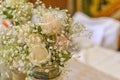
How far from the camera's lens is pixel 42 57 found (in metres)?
0.73

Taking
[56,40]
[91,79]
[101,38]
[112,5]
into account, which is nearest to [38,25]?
[56,40]

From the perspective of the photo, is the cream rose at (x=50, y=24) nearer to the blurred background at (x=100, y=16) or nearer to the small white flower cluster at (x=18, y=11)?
the small white flower cluster at (x=18, y=11)

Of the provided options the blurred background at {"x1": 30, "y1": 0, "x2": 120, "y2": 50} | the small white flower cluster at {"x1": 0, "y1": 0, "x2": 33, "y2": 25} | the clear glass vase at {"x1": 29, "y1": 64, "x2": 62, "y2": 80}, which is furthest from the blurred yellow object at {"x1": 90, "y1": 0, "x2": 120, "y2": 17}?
the clear glass vase at {"x1": 29, "y1": 64, "x2": 62, "y2": 80}

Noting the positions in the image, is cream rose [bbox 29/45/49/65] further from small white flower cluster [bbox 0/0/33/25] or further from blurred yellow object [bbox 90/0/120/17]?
blurred yellow object [bbox 90/0/120/17]

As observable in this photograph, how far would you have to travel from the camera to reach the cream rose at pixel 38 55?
0.72 meters

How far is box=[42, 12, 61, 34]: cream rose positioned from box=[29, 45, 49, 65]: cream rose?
0.06 meters

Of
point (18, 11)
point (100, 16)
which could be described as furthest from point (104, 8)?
point (18, 11)

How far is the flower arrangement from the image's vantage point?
74cm

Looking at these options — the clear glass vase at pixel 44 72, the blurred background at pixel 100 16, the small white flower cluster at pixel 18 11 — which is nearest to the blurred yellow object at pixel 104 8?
the blurred background at pixel 100 16

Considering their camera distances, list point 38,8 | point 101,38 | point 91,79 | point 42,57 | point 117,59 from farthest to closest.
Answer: point 101,38
point 117,59
point 91,79
point 38,8
point 42,57

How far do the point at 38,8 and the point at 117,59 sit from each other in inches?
69.1

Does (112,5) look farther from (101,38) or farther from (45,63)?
(45,63)

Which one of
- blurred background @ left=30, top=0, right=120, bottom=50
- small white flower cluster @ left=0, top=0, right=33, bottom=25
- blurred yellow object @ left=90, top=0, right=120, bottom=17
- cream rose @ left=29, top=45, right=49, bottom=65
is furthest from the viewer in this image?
blurred yellow object @ left=90, top=0, right=120, bottom=17

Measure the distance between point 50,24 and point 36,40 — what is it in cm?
6
